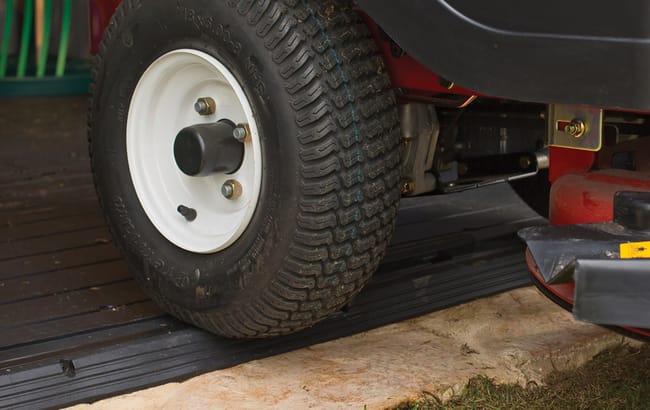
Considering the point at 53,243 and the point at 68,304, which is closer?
the point at 68,304

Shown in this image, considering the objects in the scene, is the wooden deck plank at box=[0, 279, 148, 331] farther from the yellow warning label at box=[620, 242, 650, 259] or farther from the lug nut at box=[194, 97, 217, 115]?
the yellow warning label at box=[620, 242, 650, 259]

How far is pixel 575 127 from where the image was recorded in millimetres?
1943

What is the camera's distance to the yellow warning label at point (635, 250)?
69.5 inches

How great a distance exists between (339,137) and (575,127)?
495mm

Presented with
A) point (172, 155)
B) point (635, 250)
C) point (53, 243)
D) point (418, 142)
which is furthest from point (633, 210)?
point (53, 243)

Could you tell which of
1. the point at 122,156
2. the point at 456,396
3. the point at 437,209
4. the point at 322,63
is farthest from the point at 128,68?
the point at 437,209

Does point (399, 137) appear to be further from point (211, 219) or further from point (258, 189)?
point (211, 219)

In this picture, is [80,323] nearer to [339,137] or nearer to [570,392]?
[339,137]

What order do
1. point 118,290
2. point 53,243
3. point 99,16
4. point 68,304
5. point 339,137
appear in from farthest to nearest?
point 53,243 < point 99,16 < point 118,290 < point 68,304 < point 339,137

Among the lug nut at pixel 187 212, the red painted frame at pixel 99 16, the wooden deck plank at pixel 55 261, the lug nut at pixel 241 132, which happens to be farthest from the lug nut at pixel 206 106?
the wooden deck plank at pixel 55 261

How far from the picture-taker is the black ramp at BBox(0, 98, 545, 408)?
7.70 feet

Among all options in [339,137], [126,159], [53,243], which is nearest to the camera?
[339,137]

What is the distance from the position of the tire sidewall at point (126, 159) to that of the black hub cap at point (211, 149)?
0.58ft

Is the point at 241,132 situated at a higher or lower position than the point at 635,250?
higher
